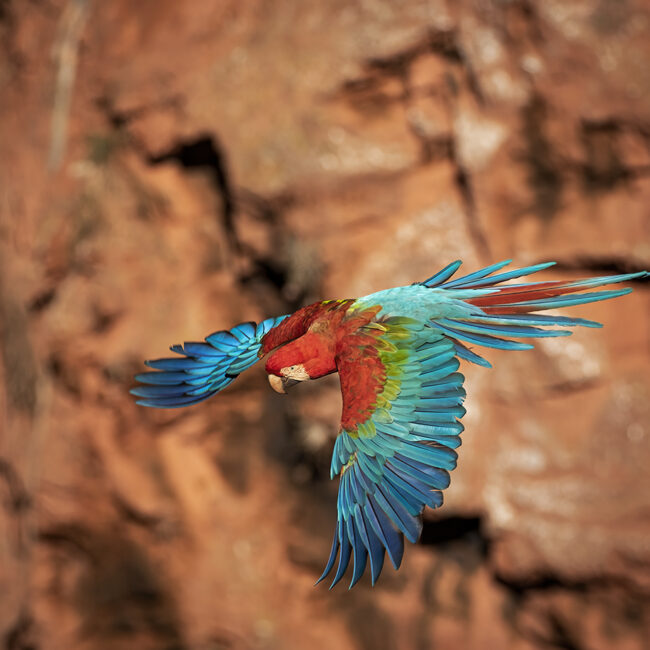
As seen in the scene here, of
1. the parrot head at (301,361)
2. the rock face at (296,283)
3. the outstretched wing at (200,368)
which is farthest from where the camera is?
the rock face at (296,283)

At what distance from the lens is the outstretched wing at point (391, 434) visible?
52.9 inches

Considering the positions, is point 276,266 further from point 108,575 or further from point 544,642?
point 544,642

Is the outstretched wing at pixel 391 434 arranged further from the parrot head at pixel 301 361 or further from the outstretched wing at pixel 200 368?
the outstretched wing at pixel 200 368

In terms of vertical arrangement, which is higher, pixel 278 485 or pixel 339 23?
pixel 339 23

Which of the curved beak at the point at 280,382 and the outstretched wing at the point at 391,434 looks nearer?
the outstretched wing at the point at 391,434

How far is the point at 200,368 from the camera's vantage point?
6.35 feet

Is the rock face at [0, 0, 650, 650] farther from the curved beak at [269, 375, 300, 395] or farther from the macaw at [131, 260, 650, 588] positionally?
the curved beak at [269, 375, 300, 395]

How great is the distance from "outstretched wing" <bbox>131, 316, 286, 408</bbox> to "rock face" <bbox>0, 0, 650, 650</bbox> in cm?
143

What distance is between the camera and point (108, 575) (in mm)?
3816

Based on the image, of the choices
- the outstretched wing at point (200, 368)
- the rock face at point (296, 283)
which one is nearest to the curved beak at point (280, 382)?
the outstretched wing at point (200, 368)

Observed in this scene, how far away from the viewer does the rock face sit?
10.7ft

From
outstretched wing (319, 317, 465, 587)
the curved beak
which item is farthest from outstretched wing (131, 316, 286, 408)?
outstretched wing (319, 317, 465, 587)

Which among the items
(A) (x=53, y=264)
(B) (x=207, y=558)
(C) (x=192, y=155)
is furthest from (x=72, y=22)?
(B) (x=207, y=558)

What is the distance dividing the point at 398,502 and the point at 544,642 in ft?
7.91
